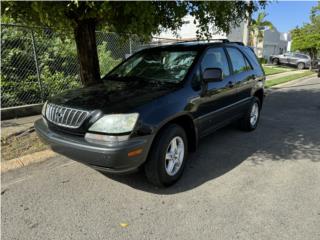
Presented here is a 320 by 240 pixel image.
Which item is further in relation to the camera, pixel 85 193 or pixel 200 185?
pixel 200 185

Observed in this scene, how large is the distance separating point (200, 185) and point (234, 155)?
122cm

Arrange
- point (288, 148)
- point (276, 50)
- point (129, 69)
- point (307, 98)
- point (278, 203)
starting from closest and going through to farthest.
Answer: point (278, 203), point (129, 69), point (288, 148), point (307, 98), point (276, 50)

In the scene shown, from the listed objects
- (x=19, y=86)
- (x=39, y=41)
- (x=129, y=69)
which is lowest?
(x=19, y=86)

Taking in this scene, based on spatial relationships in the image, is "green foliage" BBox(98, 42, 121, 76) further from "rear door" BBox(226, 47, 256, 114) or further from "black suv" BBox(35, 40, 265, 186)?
"rear door" BBox(226, 47, 256, 114)

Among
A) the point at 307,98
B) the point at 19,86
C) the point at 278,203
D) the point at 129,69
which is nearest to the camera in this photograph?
the point at 278,203

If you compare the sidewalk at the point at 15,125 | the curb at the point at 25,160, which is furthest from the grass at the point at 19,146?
the sidewalk at the point at 15,125

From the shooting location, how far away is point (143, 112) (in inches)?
113

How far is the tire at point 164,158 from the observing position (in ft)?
10.0

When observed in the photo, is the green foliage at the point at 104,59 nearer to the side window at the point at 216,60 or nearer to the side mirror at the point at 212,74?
the side window at the point at 216,60

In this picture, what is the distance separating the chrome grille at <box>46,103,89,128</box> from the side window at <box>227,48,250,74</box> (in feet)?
9.49

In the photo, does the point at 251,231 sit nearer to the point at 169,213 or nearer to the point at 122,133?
the point at 169,213

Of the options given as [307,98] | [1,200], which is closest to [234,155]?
[1,200]

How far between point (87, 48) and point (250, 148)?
339cm

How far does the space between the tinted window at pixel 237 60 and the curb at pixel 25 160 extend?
338 cm
